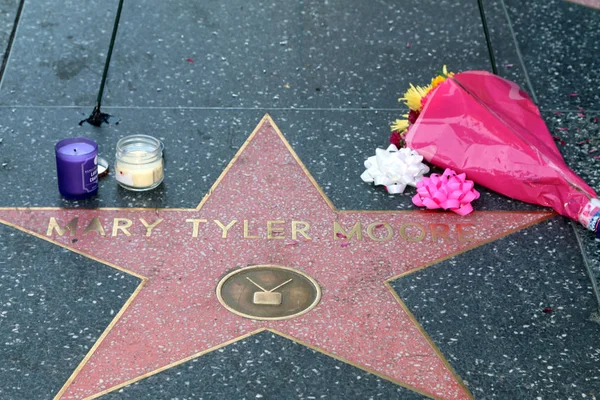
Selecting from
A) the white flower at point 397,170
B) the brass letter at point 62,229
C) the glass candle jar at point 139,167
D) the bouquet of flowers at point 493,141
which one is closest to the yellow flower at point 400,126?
the bouquet of flowers at point 493,141

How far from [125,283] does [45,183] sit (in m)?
0.65

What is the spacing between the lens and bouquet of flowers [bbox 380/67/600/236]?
3.29 metres

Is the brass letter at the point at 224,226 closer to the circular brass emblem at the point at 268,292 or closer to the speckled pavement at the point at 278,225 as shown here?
the speckled pavement at the point at 278,225

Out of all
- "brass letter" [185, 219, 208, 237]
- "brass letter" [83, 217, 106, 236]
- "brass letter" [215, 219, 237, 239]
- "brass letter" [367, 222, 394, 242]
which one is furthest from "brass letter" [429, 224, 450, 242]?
"brass letter" [83, 217, 106, 236]

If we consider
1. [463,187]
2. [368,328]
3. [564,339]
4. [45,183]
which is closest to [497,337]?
[564,339]

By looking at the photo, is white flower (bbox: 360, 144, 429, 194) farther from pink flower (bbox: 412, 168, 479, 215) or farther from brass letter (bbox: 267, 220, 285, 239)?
brass letter (bbox: 267, 220, 285, 239)

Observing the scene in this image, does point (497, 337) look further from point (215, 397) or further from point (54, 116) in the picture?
point (54, 116)

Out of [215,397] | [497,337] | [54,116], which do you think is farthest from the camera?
[54,116]

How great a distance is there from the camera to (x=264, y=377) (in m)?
2.59

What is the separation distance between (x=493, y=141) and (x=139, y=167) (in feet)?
4.22

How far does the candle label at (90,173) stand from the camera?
316cm

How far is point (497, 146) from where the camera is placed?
133 inches

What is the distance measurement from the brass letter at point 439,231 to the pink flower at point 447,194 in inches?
3.3

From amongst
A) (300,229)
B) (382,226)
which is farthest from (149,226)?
(382,226)
